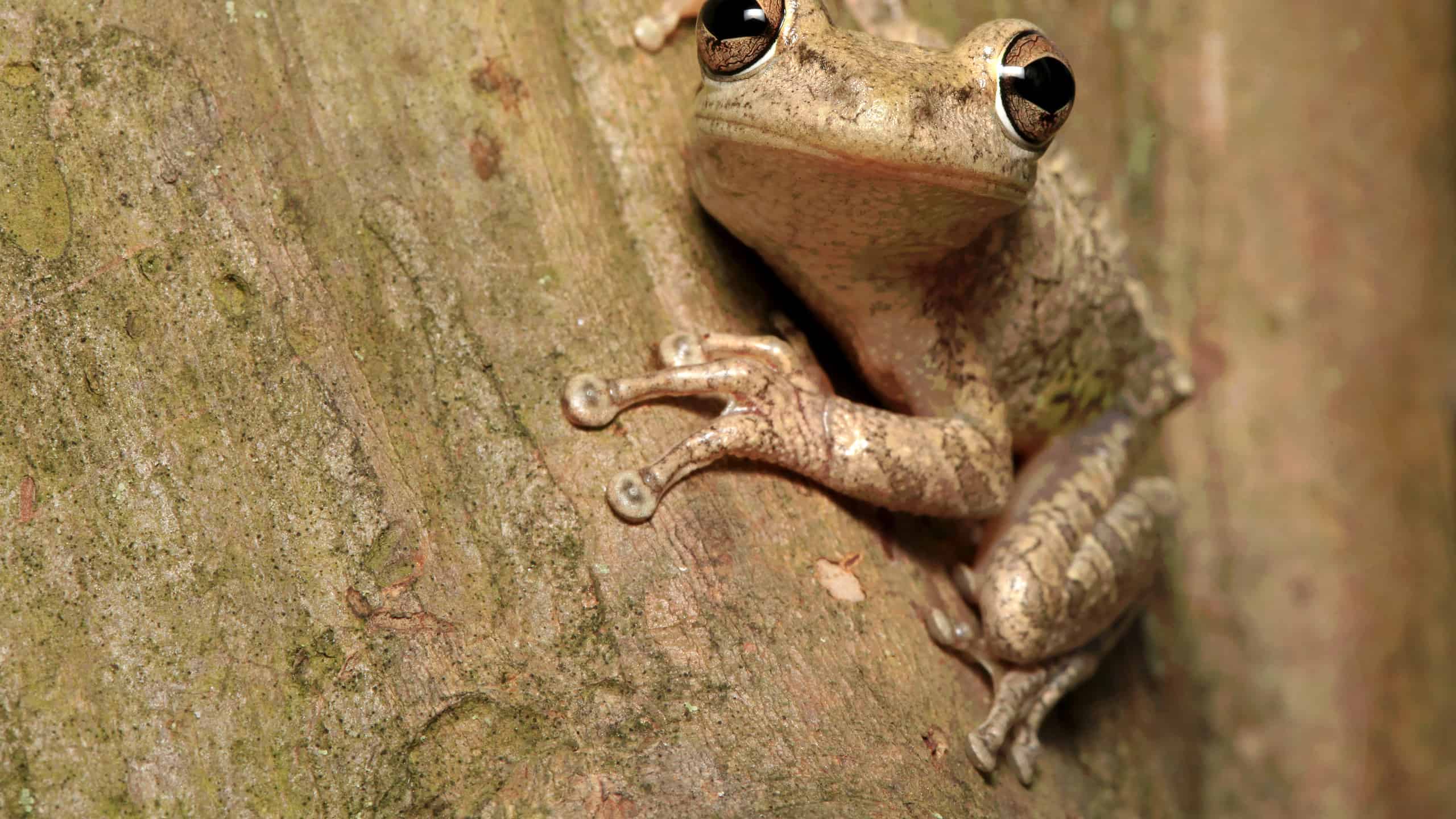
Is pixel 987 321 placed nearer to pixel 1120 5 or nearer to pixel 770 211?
pixel 770 211

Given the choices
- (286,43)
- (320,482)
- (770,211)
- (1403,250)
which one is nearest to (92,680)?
(320,482)

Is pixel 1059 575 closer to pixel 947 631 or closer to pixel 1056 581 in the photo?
pixel 1056 581

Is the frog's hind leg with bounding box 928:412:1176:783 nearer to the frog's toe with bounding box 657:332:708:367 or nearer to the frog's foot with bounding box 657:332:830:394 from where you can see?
the frog's foot with bounding box 657:332:830:394

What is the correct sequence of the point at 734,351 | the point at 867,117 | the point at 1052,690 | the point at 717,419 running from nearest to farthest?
1. the point at 867,117
2. the point at 717,419
3. the point at 734,351
4. the point at 1052,690

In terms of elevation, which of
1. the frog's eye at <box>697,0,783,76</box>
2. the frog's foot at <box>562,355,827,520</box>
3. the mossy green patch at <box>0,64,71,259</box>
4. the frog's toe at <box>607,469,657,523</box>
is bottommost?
the frog's toe at <box>607,469,657,523</box>

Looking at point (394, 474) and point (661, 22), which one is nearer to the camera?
point (394, 474)

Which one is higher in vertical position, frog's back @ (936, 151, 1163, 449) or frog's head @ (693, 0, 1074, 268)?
frog's head @ (693, 0, 1074, 268)

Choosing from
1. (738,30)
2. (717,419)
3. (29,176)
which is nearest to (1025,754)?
(717,419)

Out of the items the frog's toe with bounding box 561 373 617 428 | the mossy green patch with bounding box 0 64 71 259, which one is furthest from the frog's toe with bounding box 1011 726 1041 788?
the mossy green patch with bounding box 0 64 71 259
